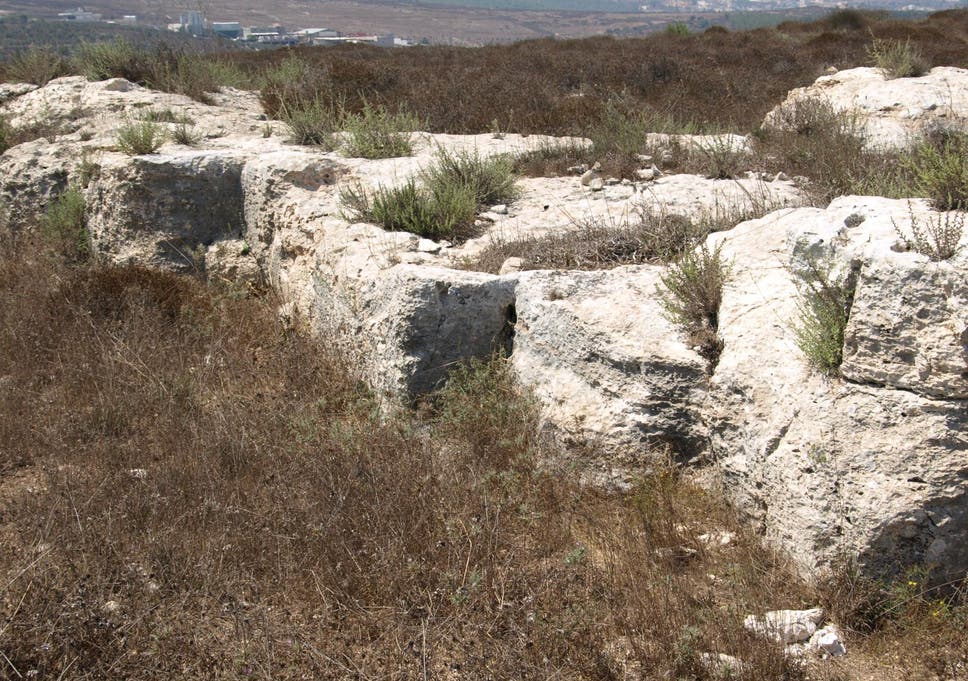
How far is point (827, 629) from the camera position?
295cm

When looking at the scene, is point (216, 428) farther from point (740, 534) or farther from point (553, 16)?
point (553, 16)

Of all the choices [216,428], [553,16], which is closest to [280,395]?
[216,428]

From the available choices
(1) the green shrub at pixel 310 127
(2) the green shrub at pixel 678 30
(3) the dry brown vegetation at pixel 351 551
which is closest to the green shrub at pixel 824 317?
(3) the dry brown vegetation at pixel 351 551

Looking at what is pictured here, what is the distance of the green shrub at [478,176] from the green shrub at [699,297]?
2278 mm

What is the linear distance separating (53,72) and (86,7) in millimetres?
66714

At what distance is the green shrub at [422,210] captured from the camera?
561 centimetres

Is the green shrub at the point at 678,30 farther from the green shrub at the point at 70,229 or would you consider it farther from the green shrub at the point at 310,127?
the green shrub at the point at 70,229

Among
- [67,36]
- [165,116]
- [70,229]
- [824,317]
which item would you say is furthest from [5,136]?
[67,36]

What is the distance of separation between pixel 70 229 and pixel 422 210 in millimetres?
3886

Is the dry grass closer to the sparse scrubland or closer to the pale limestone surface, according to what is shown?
the sparse scrubland

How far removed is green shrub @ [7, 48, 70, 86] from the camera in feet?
34.4

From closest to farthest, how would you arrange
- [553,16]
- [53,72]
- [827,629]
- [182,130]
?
[827,629] < [182,130] < [53,72] < [553,16]

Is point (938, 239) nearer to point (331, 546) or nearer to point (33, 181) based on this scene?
point (331, 546)

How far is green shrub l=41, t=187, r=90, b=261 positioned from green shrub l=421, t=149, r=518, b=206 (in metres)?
3.47
